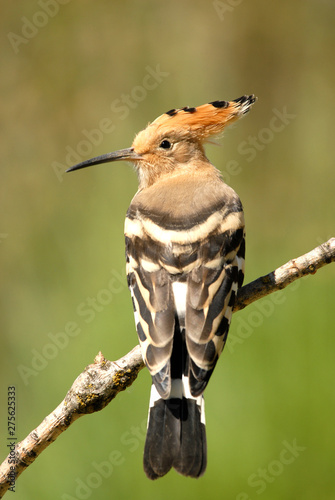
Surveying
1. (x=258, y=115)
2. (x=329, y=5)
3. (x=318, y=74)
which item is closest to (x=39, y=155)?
(x=258, y=115)

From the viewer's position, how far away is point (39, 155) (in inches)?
143

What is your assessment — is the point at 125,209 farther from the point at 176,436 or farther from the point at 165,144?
the point at 176,436

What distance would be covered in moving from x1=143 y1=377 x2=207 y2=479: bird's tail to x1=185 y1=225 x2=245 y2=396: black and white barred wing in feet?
0.16

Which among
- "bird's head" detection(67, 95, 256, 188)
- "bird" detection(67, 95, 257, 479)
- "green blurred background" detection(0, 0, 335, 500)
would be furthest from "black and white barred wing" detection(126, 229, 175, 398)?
"green blurred background" detection(0, 0, 335, 500)

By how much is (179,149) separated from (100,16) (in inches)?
65.9

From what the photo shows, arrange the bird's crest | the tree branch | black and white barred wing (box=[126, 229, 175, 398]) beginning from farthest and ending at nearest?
the bird's crest < black and white barred wing (box=[126, 229, 175, 398]) < the tree branch

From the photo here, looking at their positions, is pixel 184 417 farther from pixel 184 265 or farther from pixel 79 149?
pixel 79 149

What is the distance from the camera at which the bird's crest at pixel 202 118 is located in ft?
8.30

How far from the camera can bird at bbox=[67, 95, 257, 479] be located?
1.73 meters

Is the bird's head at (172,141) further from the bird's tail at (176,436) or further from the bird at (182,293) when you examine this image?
the bird's tail at (176,436)

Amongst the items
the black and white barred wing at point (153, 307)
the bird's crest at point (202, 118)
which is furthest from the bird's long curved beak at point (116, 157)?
the black and white barred wing at point (153, 307)

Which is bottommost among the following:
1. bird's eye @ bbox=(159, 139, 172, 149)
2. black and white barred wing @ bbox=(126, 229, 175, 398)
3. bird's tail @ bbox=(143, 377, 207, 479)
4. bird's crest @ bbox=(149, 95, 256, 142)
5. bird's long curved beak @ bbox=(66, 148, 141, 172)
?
bird's tail @ bbox=(143, 377, 207, 479)

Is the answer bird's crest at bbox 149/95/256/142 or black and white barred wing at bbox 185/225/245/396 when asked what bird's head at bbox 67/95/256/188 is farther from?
black and white barred wing at bbox 185/225/245/396

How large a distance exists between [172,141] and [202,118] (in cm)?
14
